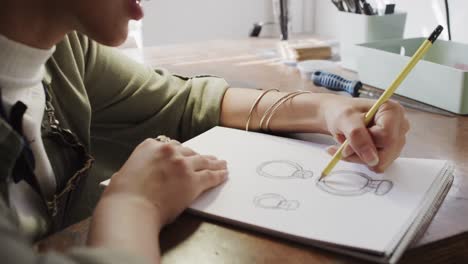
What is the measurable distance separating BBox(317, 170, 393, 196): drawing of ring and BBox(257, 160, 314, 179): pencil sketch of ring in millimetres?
26

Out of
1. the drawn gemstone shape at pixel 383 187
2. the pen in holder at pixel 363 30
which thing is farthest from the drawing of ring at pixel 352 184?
the pen in holder at pixel 363 30

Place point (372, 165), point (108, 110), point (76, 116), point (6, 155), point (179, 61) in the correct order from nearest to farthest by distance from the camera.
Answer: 1. point (6, 155)
2. point (372, 165)
3. point (76, 116)
4. point (108, 110)
5. point (179, 61)

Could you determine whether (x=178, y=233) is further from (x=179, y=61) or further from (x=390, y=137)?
(x=179, y=61)

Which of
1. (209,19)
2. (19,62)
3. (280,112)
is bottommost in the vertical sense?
(209,19)

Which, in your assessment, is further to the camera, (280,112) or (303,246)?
(280,112)

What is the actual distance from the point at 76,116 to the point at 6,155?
11.3 inches

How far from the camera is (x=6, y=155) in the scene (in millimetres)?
440

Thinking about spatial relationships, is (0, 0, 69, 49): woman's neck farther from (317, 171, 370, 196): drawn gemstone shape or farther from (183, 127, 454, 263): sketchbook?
(317, 171, 370, 196): drawn gemstone shape

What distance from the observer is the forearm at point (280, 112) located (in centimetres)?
73

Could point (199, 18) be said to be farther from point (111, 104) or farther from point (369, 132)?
point (369, 132)

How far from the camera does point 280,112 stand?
755mm

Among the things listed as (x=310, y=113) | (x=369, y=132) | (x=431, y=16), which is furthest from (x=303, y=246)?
(x=431, y=16)

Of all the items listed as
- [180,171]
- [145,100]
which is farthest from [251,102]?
[180,171]

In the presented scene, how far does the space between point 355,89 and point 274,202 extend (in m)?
0.46
